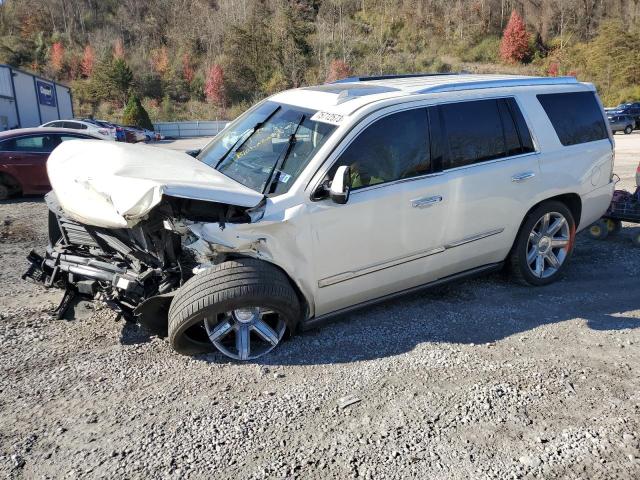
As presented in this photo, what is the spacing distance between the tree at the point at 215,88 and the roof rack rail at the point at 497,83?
5892 centimetres

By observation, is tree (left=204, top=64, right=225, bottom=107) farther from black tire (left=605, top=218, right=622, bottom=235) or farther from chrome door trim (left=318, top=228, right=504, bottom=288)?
chrome door trim (left=318, top=228, right=504, bottom=288)

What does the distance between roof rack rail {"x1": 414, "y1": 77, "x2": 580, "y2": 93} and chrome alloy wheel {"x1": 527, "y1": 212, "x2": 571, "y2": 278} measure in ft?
4.12

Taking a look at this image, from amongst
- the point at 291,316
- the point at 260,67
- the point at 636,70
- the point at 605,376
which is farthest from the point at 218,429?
the point at 260,67

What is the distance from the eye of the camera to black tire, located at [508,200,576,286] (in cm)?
484

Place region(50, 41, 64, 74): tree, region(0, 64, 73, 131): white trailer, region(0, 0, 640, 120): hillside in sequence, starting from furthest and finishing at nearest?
region(50, 41, 64, 74): tree, region(0, 0, 640, 120): hillside, region(0, 64, 73, 131): white trailer

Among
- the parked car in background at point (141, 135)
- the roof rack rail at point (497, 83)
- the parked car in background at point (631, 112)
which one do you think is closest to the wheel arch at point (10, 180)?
the roof rack rail at point (497, 83)

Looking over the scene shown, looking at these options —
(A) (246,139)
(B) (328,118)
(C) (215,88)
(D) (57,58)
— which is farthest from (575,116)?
(D) (57,58)

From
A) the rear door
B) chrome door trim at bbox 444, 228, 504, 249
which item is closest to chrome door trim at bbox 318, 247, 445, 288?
chrome door trim at bbox 444, 228, 504, 249

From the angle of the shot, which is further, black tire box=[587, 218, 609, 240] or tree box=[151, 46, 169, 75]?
tree box=[151, 46, 169, 75]

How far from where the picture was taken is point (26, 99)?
113ft

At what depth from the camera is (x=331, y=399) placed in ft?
10.9

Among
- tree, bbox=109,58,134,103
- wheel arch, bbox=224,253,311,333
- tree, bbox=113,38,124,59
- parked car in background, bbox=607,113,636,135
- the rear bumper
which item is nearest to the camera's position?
wheel arch, bbox=224,253,311,333

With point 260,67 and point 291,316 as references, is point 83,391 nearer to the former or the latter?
point 291,316

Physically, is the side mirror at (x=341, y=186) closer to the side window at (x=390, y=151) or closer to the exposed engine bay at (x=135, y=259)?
the side window at (x=390, y=151)
